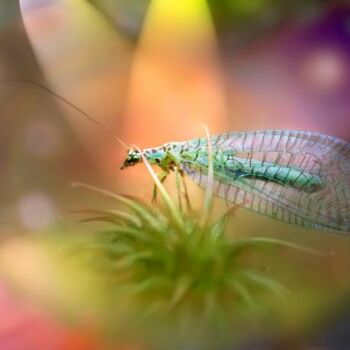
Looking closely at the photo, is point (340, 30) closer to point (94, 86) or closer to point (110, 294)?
point (94, 86)

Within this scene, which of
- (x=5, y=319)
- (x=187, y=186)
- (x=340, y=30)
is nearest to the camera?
(x=5, y=319)

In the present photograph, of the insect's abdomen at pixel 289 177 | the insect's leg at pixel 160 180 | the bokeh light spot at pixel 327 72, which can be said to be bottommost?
the insect's abdomen at pixel 289 177

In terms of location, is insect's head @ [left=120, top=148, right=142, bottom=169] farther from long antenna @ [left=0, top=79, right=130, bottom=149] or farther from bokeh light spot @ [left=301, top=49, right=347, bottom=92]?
bokeh light spot @ [left=301, top=49, right=347, bottom=92]

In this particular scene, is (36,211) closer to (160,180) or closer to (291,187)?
(160,180)

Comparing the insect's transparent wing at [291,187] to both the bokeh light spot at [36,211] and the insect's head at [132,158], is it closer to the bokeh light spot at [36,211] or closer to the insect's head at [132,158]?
the insect's head at [132,158]

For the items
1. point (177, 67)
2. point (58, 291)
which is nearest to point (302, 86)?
point (177, 67)

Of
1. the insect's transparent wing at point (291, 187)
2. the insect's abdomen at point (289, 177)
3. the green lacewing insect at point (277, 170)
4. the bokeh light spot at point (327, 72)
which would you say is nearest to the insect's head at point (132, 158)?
the green lacewing insect at point (277, 170)

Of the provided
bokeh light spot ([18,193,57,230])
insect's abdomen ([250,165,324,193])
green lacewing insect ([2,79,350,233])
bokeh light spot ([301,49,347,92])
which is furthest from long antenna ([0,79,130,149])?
bokeh light spot ([301,49,347,92])
